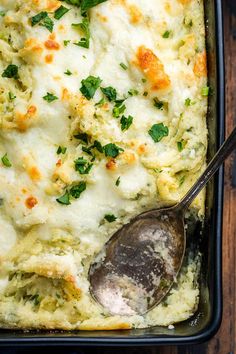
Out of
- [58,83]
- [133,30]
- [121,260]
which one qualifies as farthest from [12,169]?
[133,30]

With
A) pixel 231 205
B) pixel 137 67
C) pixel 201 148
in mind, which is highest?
pixel 137 67

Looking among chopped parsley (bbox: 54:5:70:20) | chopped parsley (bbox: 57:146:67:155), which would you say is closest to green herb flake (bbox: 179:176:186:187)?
chopped parsley (bbox: 57:146:67:155)

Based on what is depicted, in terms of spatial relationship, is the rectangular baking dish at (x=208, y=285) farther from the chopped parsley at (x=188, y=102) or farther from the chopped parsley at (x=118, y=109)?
the chopped parsley at (x=118, y=109)

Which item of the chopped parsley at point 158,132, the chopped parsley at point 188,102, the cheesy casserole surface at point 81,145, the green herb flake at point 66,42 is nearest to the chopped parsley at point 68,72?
the cheesy casserole surface at point 81,145

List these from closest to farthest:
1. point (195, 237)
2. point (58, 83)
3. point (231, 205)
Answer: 1. point (58, 83)
2. point (195, 237)
3. point (231, 205)

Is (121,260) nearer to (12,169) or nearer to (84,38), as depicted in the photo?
(12,169)

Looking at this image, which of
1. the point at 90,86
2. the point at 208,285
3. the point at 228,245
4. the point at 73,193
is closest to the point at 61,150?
the point at 73,193

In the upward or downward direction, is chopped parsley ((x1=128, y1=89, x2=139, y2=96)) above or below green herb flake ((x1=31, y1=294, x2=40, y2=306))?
above

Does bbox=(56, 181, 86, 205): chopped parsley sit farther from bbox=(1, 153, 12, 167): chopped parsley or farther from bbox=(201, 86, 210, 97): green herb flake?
bbox=(201, 86, 210, 97): green herb flake
